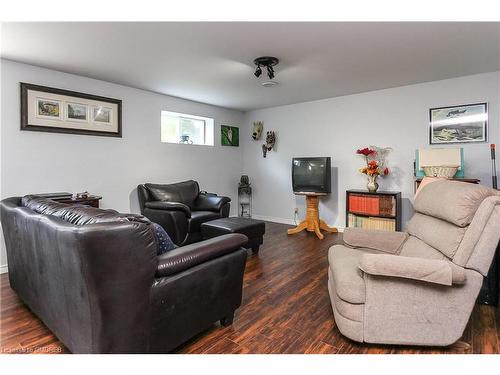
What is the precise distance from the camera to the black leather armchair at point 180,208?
141 inches

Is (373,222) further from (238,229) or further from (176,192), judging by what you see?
(176,192)

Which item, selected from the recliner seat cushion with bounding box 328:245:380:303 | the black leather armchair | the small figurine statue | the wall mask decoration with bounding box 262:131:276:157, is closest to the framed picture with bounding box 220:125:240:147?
the wall mask decoration with bounding box 262:131:276:157

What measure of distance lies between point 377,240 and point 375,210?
1.82 m

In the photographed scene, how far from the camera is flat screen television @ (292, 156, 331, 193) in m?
4.49

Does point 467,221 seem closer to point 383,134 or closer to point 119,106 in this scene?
point 383,134

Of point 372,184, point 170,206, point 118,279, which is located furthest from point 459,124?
point 118,279

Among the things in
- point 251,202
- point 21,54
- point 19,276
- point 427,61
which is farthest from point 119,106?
point 427,61

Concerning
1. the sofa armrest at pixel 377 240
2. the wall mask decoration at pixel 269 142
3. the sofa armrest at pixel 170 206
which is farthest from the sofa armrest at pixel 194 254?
the wall mask decoration at pixel 269 142

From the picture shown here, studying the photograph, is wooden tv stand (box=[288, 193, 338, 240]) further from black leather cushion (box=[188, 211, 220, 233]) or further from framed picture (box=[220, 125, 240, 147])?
framed picture (box=[220, 125, 240, 147])

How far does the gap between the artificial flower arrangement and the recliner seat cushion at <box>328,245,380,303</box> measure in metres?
2.26

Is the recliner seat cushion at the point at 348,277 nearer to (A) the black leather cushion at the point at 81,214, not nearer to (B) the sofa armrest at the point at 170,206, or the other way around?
(A) the black leather cushion at the point at 81,214

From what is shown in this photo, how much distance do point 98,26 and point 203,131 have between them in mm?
3113

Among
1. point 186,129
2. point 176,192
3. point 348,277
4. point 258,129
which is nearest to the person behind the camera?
point 348,277

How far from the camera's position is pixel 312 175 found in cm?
461
